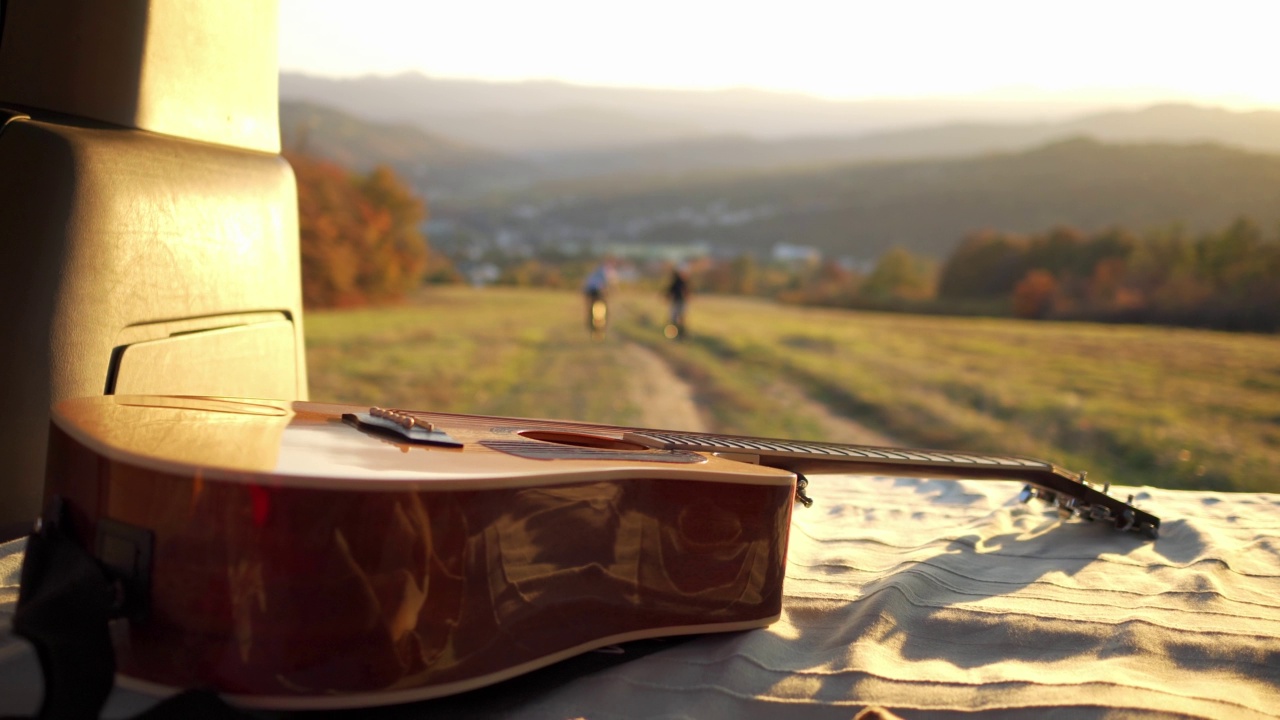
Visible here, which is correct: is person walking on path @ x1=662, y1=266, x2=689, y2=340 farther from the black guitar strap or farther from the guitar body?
the black guitar strap

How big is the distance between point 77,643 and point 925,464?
152cm

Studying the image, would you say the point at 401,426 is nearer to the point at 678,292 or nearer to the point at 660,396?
the point at 660,396

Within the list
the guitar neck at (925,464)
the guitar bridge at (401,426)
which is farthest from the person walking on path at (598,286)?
the guitar bridge at (401,426)

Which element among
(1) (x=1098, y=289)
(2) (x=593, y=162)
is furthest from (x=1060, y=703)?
(2) (x=593, y=162)

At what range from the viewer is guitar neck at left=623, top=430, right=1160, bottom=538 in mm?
1790

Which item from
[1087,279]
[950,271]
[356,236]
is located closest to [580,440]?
[356,236]

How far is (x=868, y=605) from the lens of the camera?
5.61 feet

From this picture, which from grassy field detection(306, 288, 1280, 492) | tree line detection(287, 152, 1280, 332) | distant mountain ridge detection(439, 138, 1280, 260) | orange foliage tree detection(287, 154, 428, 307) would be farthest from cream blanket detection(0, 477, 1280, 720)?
distant mountain ridge detection(439, 138, 1280, 260)

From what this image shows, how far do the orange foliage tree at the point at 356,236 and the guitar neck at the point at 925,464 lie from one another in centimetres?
2659

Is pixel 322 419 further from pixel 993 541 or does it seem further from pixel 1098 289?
pixel 1098 289

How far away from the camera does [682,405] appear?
565 inches

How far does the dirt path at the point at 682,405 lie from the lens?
12922 mm

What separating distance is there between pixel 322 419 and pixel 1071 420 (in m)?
13.8

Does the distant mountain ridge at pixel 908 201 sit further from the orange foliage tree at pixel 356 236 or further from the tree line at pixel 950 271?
the orange foliage tree at pixel 356 236
